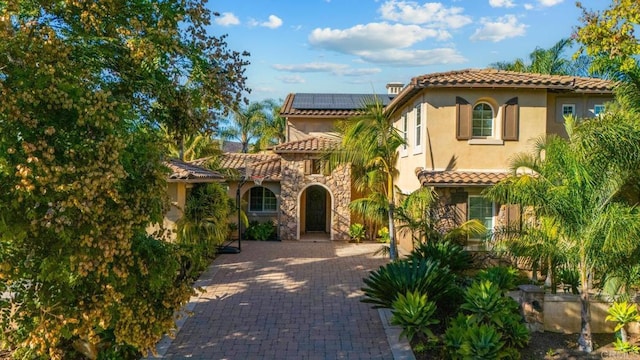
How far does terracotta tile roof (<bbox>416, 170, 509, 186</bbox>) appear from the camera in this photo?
15.5 metres

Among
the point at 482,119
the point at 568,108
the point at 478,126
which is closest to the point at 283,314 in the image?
the point at 478,126

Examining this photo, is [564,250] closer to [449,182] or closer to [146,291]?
[449,182]

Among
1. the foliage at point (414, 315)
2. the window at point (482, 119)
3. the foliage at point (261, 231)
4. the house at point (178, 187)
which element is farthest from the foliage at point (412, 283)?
the foliage at point (261, 231)

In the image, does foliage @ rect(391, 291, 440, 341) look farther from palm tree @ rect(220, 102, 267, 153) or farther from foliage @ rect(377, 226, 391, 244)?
palm tree @ rect(220, 102, 267, 153)

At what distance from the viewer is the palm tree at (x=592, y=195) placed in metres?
8.54

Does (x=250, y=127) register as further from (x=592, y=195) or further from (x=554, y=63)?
(x=592, y=195)

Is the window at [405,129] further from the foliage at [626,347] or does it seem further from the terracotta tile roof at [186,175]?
the foliage at [626,347]

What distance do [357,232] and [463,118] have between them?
355 inches

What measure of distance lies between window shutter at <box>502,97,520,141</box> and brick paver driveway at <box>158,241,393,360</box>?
6.95 meters

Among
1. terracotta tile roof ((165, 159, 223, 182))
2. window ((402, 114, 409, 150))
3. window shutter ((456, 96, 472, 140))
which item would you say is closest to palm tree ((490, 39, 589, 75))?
window ((402, 114, 409, 150))

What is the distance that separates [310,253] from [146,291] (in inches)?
527

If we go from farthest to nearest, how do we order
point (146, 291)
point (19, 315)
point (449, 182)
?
point (449, 182) < point (146, 291) < point (19, 315)

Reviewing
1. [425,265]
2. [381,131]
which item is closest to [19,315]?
[425,265]

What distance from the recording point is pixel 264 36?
13531 millimetres
